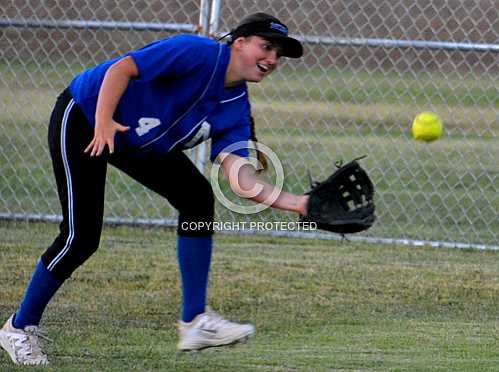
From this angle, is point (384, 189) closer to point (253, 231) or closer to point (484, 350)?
point (253, 231)

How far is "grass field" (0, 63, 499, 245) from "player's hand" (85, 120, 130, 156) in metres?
0.42

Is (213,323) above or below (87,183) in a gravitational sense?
below

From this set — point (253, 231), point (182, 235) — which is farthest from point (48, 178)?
point (182, 235)

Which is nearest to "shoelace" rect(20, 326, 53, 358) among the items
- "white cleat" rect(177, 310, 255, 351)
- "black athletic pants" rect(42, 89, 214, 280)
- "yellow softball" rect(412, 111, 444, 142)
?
"black athletic pants" rect(42, 89, 214, 280)

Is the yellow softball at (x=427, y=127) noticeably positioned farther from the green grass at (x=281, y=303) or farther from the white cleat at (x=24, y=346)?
the white cleat at (x=24, y=346)

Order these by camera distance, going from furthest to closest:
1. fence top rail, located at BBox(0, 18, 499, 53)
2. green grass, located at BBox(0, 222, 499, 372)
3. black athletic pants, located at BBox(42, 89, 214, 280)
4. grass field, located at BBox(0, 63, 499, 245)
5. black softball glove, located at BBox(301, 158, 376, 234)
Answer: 1. grass field, located at BBox(0, 63, 499, 245)
2. fence top rail, located at BBox(0, 18, 499, 53)
3. green grass, located at BBox(0, 222, 499, 372)
4. black athletic pants, located at BBox(42, 89, 214, 280)
5. black softball glove, located at BBox(301, 158, 376, 234)

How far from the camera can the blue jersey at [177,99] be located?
4371 millimetres

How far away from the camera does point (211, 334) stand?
460cm

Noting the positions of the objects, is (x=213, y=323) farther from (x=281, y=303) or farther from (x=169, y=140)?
(x=281, y=303)

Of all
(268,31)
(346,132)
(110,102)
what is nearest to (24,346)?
(110,102)

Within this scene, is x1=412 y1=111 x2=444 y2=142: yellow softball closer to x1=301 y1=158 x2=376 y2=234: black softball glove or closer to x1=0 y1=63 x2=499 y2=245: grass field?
x1=0 y1=63 x2=499 y2=245: grass field

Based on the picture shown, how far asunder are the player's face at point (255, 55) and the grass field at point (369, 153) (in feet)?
1.79

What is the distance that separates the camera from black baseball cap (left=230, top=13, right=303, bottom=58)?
4.39 metres

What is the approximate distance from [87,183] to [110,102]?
1.39 feet
